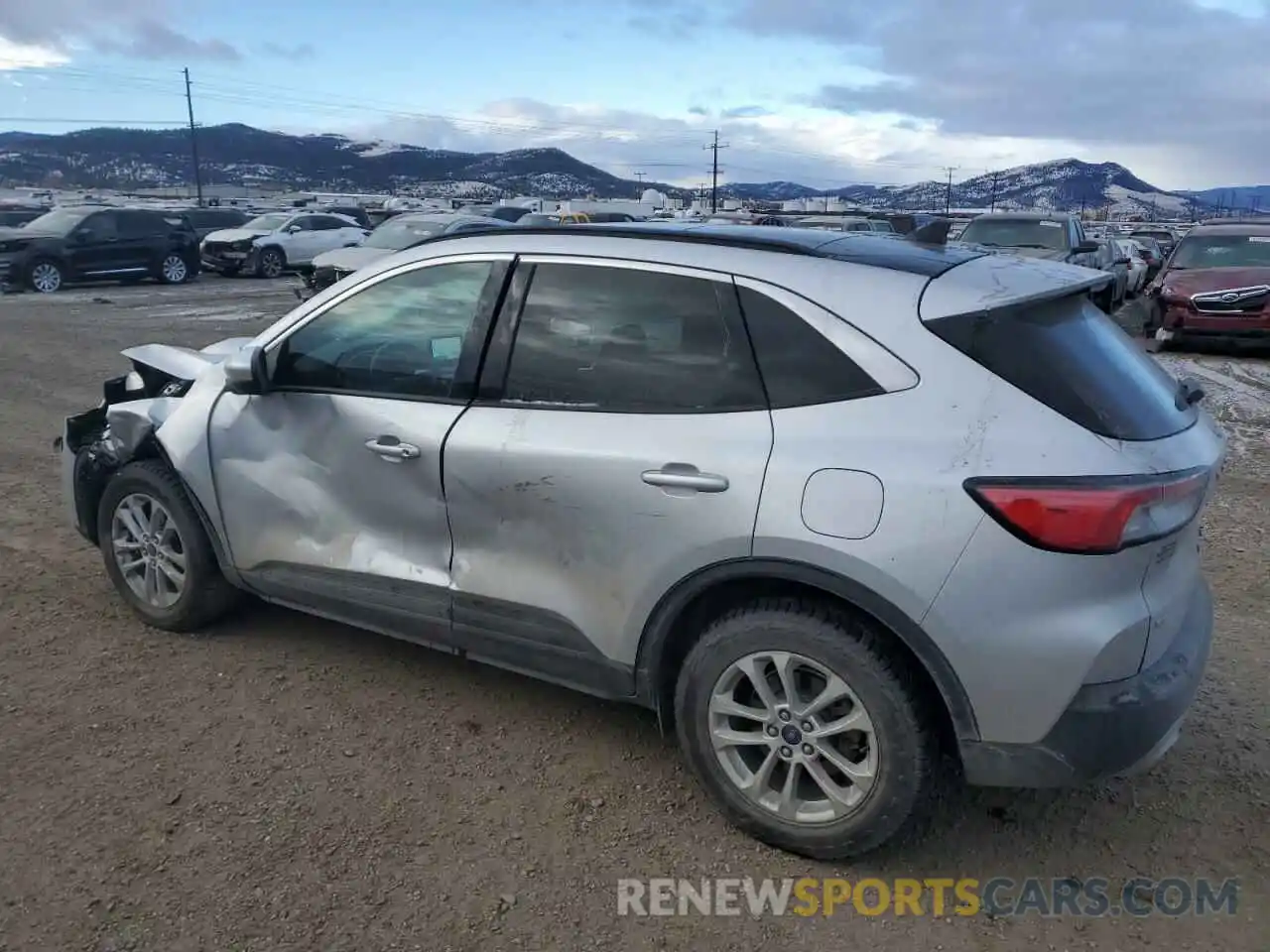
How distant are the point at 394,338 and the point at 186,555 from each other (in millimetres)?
1386

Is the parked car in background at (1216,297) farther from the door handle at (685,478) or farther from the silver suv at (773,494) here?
the door handle at (685,478)

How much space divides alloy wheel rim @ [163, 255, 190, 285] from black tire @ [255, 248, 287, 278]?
6.25 feet

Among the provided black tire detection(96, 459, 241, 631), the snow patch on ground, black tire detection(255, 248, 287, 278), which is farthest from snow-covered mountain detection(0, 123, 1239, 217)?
black tire detection(96, 459, 241, 631)

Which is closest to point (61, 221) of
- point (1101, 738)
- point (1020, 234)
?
point (1020, 234)

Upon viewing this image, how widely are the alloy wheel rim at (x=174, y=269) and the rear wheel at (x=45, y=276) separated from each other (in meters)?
2.34

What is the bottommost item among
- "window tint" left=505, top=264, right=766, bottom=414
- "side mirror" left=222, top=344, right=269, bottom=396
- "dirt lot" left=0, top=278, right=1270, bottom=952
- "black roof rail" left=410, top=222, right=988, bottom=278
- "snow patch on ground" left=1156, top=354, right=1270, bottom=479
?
"dirt lot" left=0, top=278, right=1270, bottom=952

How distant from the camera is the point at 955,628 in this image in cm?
254

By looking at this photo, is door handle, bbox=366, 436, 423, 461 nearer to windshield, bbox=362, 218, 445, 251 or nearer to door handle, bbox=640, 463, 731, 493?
door handle, bbox=640, 463, 731, 493

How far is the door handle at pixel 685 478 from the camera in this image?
280 cm

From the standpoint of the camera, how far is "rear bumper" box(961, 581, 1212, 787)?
8.32 ft

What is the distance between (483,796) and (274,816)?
2.07ft

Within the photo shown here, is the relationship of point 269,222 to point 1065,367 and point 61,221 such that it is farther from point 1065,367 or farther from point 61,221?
point 1065,367

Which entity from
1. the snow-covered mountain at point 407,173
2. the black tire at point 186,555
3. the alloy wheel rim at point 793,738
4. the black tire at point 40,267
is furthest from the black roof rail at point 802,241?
the snow-covered mountain at point 407,173

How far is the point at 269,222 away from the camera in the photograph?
25609 millimetres
